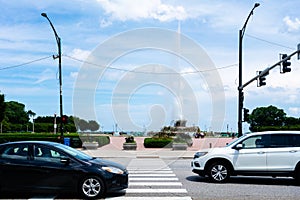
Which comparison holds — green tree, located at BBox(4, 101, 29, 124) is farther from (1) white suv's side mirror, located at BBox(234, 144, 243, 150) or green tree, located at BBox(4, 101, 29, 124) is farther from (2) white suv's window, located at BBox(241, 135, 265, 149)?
(2) white suv's window, located at BBox(241, 135, 265, 149)

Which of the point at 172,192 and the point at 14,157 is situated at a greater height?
the point at 14,157

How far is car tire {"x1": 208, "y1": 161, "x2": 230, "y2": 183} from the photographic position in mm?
11773

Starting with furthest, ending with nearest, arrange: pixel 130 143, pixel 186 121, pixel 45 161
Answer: pixel 186 121 < pixel 130 143 < pixel 45 161

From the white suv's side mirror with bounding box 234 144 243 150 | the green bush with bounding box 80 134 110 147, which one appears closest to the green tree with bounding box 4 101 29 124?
the green bush with bounding box 80 134 110 147

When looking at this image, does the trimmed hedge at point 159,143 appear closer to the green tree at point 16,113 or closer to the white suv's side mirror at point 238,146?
the white suv's side mirror at point 238,146

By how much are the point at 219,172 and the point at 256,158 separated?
3.95 ft

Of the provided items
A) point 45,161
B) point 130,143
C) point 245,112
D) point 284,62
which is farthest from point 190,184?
point 130,143

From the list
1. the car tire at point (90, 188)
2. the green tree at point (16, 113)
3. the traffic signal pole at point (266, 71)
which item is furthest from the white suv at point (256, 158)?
the green tree at point (16, 113)

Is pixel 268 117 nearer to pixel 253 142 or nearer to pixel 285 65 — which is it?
pixel 285 65

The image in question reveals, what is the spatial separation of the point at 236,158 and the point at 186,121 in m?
28.1

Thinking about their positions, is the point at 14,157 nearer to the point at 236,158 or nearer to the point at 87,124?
the point at 236,158

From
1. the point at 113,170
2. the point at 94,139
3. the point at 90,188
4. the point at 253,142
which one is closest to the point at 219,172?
the point at 253,142

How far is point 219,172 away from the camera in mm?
11797

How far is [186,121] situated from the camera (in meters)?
39.7
